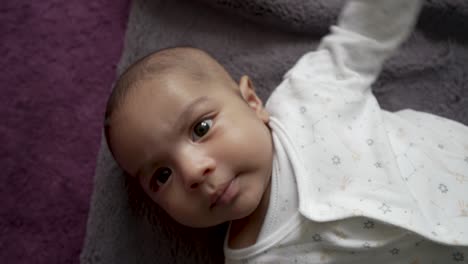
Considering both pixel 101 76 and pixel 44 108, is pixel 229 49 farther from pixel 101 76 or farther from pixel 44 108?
pixel 44 108

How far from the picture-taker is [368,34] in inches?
35.8

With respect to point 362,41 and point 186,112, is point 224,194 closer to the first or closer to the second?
point 186,112

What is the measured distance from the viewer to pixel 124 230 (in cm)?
98

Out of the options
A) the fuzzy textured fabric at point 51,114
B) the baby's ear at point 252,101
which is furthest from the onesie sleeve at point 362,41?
the fuzzy textured fabric at point 51,114

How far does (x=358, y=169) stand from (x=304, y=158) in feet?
0.34

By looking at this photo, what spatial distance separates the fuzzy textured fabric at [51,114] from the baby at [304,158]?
43 centimetres

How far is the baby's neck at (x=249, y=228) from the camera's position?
873 millimetres

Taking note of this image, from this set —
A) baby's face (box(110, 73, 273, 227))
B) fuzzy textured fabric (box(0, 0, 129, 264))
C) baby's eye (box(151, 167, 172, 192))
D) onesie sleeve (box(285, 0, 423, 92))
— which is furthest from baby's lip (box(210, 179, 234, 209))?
fuzzy textured fabric (box(0, 0, 129, 264))

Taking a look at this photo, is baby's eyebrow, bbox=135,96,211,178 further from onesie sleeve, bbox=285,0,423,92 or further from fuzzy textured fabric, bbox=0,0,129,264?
fuzzy textured fabric, bbox=0,0,129,264

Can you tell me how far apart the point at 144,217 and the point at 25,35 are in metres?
0.70

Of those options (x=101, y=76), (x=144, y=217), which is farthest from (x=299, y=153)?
(x=101, y=76)

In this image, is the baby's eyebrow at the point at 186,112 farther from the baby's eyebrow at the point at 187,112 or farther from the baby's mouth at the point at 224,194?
the baby's mouth at the point at 224,194

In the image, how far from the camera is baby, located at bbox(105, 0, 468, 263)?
774 millimetres

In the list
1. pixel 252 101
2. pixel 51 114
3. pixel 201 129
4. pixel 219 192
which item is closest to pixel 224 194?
pixel 219 192
